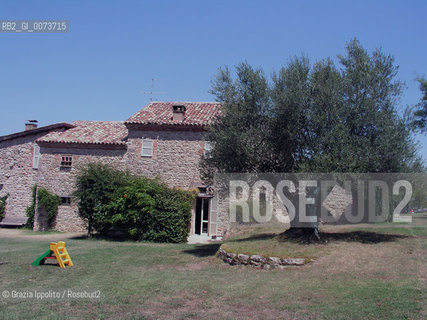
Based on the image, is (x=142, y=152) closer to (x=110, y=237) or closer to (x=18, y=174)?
(x=110, y=237)

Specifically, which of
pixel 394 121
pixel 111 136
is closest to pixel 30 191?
pixel 111 136

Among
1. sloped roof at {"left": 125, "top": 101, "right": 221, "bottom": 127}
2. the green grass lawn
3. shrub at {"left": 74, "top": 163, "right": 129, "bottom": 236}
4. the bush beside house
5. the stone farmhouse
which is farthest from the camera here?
sloped roof at {"left": 125, "top": 101, "right": 221, "bottom": 127}

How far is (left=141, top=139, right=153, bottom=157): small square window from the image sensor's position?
21.4 metres

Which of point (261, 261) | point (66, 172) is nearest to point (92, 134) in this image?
point (66, 172)

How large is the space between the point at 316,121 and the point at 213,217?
11.1 m

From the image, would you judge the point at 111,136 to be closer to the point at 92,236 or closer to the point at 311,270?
the point at 92,236

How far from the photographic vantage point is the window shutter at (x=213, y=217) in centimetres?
2045

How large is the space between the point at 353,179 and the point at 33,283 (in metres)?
8.98

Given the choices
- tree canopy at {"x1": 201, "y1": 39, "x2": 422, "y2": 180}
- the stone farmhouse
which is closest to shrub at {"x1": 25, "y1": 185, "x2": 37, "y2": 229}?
the stone farmhouse

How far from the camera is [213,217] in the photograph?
67.7 feet

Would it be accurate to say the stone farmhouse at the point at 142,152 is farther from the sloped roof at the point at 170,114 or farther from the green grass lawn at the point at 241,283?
the green grass lawn at the point at 241,283

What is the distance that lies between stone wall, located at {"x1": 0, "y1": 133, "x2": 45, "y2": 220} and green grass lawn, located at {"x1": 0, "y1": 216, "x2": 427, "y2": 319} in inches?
510

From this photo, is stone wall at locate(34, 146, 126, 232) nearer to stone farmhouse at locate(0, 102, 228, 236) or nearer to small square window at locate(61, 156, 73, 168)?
stone farmhouse at locate(0, 102, 228, 236)

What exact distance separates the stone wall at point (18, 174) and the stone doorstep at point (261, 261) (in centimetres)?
1937
